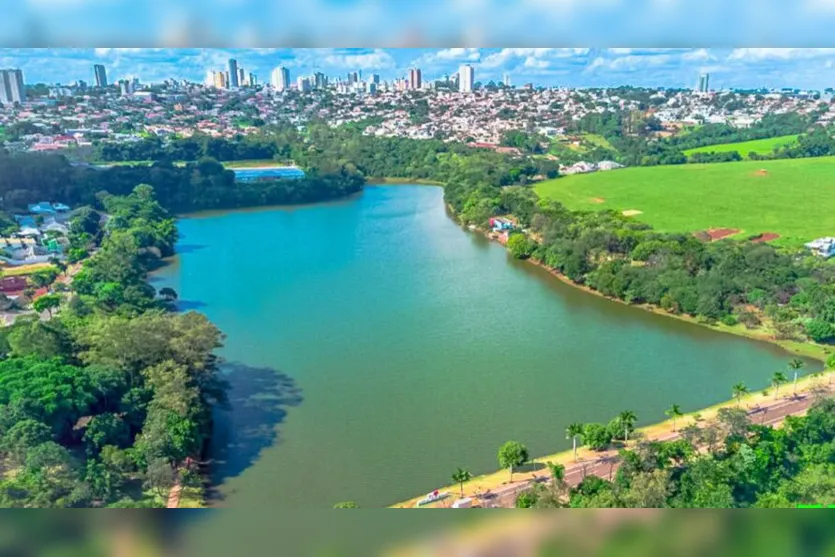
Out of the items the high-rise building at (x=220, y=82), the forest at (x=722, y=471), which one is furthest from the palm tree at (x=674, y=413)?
the high-rise building at (x=220, y=82)

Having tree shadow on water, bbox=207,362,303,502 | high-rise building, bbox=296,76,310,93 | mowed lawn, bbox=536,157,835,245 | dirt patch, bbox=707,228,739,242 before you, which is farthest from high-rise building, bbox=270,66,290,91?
tree shadow on water, bbox=207,362,303,502

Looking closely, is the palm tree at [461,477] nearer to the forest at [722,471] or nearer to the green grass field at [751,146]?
the forest at [722,471]

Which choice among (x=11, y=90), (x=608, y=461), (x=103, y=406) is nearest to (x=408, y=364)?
(x=608, y=461)

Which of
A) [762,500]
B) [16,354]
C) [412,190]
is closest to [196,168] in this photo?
[412,190]

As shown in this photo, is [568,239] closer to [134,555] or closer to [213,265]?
[213,265]

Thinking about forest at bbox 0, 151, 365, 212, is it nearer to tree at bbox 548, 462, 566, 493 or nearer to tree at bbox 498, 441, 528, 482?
tree at bbox 498, 441, 528, 482

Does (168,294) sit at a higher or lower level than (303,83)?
lower

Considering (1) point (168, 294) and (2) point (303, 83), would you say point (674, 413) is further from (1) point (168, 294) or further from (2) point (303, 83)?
(2) point (303, 83)
